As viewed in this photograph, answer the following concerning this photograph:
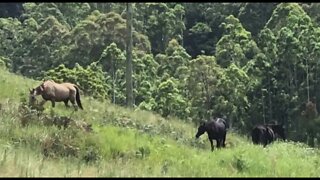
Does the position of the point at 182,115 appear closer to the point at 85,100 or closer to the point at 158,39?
the point at 85,100

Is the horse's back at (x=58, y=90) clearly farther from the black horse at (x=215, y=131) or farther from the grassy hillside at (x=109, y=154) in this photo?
the black horse at (x=215, y=131)

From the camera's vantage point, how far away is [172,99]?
1575 inches

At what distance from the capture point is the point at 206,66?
4366 cm

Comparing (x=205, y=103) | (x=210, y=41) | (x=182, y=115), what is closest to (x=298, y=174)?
(x=182, y=115)

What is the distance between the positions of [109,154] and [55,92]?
4.77 metres

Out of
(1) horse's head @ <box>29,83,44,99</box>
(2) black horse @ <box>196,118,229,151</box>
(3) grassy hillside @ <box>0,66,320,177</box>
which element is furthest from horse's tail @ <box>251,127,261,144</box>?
(1) horse's head @ <box>29,83,44,99</box>

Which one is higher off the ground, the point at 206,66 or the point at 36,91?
the point at 36,91

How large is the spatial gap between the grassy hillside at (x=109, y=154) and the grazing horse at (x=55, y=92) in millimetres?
405

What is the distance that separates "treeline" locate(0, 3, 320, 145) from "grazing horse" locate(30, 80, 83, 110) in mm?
15290

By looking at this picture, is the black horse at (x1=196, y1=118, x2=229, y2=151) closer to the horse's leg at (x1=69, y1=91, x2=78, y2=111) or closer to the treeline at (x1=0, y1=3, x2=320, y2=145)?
the horse's leg at (x1=69, y1=91, x2=78, y2=111)

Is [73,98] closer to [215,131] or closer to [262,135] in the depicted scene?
[215,131]

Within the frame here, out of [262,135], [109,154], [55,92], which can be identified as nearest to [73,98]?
[55,92]

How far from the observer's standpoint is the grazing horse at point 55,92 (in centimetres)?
1675

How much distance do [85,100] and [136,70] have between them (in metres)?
25.8
